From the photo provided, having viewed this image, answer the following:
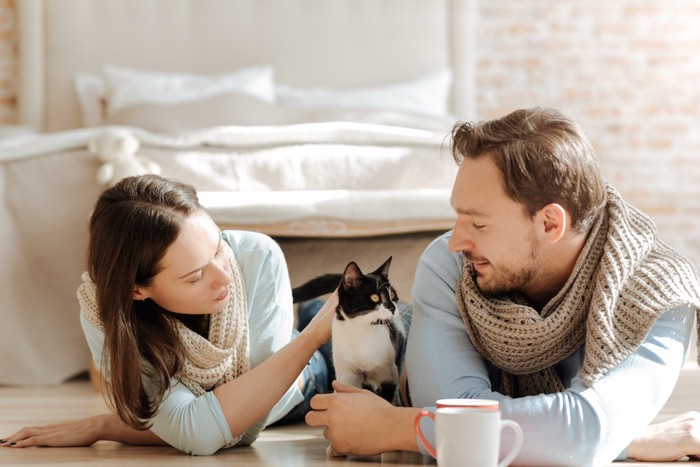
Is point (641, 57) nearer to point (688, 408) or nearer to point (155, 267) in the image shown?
point (688, 408)

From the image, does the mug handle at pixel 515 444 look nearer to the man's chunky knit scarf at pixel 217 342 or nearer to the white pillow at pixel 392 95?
the man's chunky knit scarf at pixel 217 342

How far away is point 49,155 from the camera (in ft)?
11.0

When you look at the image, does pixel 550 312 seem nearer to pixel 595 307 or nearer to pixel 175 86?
pixel 595 307

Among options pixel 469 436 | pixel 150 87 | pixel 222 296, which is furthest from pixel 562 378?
pixel 150 87

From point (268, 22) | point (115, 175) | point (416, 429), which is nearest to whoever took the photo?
point (416, 429)

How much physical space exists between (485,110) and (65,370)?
9.26 ft

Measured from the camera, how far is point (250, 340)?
2100mm

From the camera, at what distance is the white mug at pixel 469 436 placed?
1.45 metres

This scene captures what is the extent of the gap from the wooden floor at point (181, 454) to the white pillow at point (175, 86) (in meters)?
2.05

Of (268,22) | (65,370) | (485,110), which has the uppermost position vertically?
(268,22)

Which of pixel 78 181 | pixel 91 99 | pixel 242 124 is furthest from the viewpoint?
pixel 91 99

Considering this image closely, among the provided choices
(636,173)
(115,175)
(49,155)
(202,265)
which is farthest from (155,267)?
(636,173)

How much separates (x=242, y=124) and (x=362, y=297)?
7.89ft

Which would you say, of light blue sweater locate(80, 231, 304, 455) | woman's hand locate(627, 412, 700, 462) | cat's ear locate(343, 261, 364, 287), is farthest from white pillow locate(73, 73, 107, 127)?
woman's hand locate(627, 412, 700, 462)
